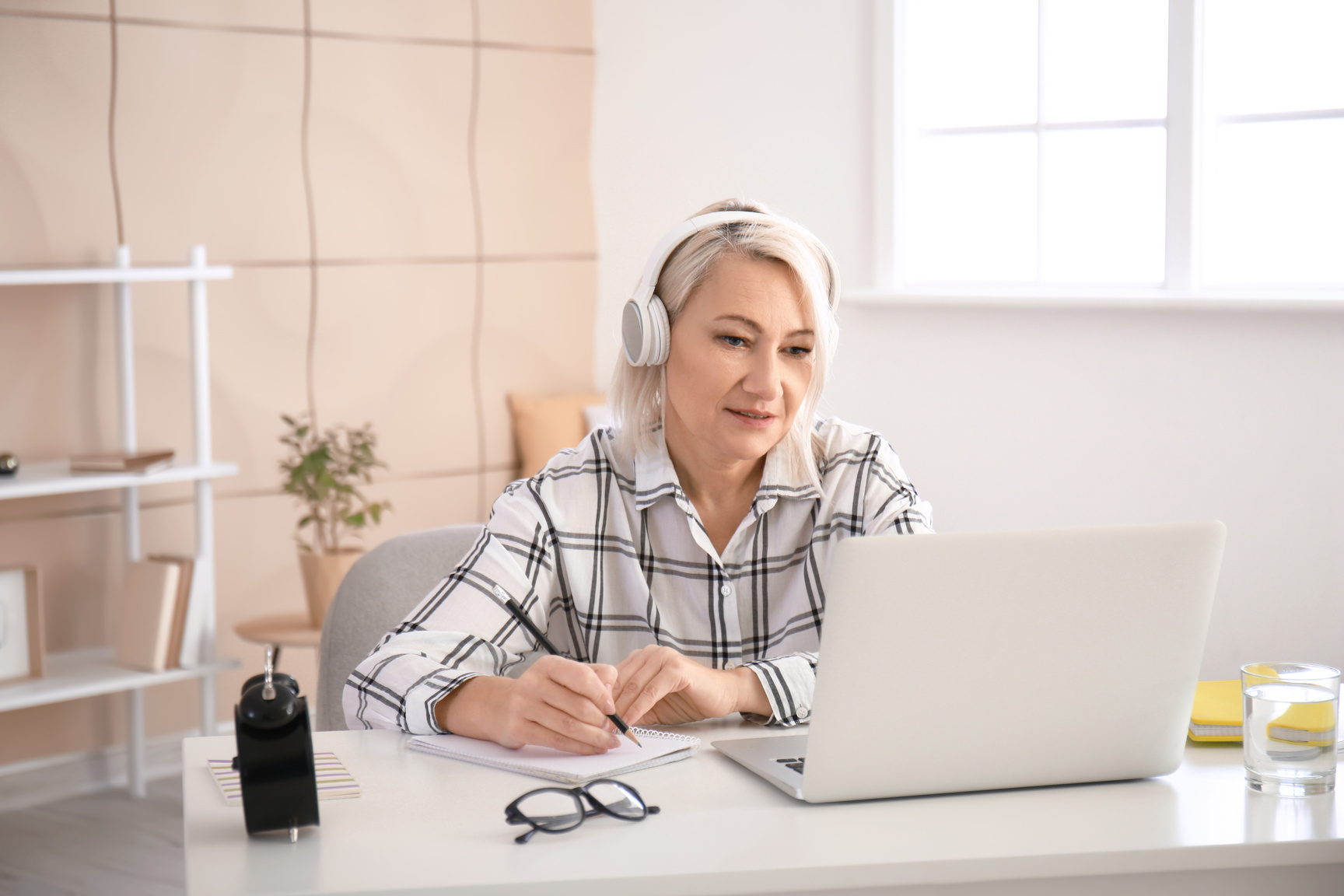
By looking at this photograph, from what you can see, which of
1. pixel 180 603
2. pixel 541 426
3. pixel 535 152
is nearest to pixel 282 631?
pixel 180 603

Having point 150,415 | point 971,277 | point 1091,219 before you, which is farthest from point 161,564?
point 1091,219

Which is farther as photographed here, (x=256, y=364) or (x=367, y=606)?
(x=256, y=364)

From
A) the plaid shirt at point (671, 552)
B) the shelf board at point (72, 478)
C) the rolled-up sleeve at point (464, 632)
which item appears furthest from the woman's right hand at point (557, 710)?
the shelf board at point (72, 478)

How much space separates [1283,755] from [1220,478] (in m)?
2.50

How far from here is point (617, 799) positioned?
1.15m

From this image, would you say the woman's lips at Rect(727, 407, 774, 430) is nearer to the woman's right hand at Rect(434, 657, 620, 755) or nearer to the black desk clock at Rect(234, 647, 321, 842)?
the woman's right hand at Rect(434, 657, 620, 755)

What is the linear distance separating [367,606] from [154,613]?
187cm

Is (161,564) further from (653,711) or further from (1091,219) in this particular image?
(1091,219)

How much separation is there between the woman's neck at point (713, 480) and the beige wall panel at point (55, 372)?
2.35 metres

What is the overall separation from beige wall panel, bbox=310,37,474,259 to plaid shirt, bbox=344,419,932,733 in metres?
2.53

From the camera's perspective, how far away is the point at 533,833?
1.06 m

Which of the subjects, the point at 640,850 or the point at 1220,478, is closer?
the point at 640,850

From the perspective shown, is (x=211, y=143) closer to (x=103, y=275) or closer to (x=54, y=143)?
(x=54, y=143)

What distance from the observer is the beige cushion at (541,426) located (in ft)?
14.4
